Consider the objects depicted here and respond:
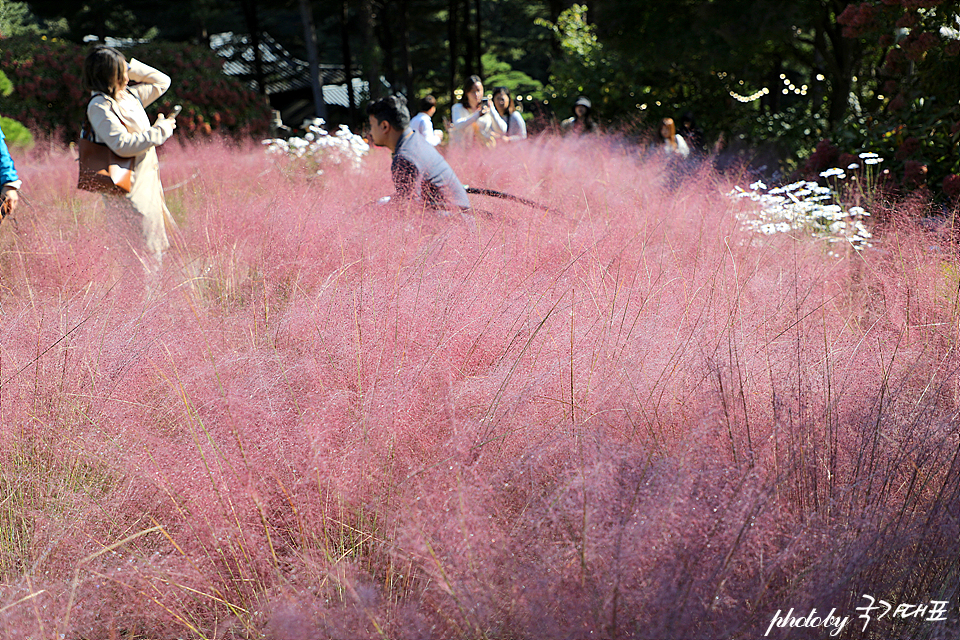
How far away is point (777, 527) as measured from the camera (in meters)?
1.43

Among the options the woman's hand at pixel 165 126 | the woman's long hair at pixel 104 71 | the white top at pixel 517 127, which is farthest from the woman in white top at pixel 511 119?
the woman's long hair at pixel 104 71

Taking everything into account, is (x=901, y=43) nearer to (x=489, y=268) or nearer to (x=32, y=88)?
(x=489, y=268)

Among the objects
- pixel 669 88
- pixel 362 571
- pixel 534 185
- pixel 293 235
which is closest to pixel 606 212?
pixel 534 185

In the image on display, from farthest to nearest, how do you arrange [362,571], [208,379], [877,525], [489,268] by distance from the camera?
[489,268] < [208,379] < [362,571] < [877,525]

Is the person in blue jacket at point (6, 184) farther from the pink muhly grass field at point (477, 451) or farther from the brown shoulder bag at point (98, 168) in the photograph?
the pink muhly grass field at point (477, 451)

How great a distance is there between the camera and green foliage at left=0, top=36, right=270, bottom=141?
40.5 ft

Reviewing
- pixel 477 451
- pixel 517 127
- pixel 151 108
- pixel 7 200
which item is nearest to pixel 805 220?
pixel 477 451

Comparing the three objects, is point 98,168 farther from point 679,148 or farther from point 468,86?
point 679,148

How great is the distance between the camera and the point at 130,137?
3.68 m

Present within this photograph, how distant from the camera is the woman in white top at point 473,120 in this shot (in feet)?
24.0

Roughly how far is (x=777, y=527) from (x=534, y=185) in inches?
169

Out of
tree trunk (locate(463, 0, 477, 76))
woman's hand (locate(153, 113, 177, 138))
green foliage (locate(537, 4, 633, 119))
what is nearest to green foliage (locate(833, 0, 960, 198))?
woman's hand (locate(153, 113, 177, 138))

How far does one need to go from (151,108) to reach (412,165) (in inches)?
509

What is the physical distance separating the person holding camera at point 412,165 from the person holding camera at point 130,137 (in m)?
Result: 1.20
